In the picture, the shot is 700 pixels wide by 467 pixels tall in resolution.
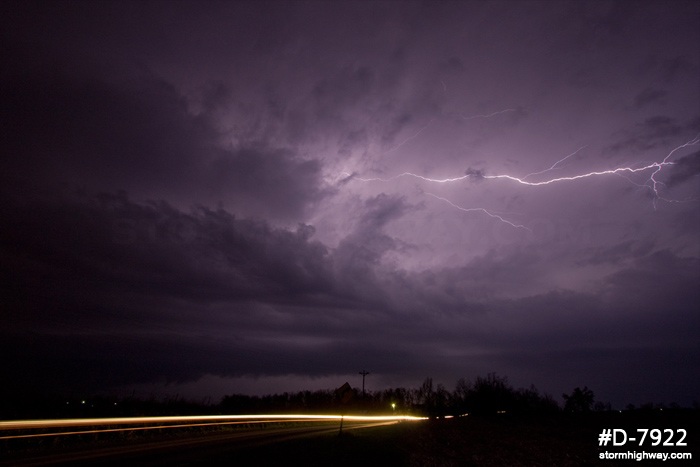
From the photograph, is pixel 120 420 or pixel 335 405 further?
pixel 335 405

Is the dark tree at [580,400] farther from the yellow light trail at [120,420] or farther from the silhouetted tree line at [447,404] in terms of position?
the yellow light trail at [120,420]

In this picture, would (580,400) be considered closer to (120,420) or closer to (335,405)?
(335,405)

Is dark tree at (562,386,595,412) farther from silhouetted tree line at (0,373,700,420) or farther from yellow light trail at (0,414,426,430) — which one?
yellow light trail at (0,414,426,430)

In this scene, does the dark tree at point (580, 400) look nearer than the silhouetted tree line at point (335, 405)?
No

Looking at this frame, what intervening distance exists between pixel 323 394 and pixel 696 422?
366 feet

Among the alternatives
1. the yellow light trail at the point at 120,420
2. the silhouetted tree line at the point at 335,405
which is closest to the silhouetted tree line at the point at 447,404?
the silhouetted tree line at the point at 335,405

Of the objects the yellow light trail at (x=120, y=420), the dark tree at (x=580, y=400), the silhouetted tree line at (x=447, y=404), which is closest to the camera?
the yellow light trail at (x=120, y=420)

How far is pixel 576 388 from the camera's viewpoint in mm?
138125

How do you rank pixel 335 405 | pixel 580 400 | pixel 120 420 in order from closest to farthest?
pixel 120 420, pixel 335 405, pixel 580 400

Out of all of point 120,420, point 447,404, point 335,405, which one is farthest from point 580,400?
point 120,420

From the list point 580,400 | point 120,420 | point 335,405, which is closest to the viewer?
point 120,420

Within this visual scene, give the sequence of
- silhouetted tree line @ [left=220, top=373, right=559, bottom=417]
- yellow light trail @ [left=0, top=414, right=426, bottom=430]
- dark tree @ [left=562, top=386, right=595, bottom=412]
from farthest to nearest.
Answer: dark tree @ [left=562, top=386, right=595, bottom=412], silhouetted tree line @ [left=220, top=373, right=559, bottom=417], yellow light trail @ [left=0, top=414, right=426, bottom=430]

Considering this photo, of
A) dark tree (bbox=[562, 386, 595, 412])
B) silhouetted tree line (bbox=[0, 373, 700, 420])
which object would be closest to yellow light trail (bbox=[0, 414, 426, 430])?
silhouetted tree line (bbox=[0, 373, 700, 420])

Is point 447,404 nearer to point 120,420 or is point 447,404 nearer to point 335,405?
point 335,405
